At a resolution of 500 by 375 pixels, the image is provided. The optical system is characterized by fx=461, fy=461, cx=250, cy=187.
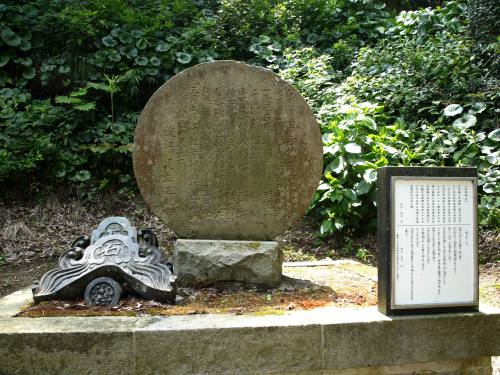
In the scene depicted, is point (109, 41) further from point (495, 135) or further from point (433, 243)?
point (433, 243)

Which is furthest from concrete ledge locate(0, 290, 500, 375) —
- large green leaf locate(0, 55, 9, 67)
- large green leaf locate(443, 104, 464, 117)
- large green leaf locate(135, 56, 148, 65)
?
large green leaf locate(0, 55, 9, 67)

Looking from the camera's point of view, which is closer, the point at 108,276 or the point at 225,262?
the point at 108,276

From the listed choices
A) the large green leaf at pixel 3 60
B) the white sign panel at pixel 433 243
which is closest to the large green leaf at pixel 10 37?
the large green leaf at pixel 3 60

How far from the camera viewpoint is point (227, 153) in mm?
3633

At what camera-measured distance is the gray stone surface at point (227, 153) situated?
3.62 meters

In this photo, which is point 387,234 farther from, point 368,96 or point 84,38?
point 84,38

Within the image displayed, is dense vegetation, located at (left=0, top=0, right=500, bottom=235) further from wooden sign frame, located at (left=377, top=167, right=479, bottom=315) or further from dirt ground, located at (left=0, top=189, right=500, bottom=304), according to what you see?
wooden sign frame, located at (left=377, top=167, right=479, bottom=315)

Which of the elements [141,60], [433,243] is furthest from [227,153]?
[141,60]

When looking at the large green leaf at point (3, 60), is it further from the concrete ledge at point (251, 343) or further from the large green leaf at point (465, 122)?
the large green leaf at point (465, 122)

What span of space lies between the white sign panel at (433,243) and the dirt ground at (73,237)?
2.21m

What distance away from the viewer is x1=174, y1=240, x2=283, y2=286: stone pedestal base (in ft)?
11.5

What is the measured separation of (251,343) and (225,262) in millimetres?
973

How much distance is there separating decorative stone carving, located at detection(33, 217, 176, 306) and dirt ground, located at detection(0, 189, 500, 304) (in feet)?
7.88

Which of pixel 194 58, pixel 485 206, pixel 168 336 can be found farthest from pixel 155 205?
pixel 194 58
